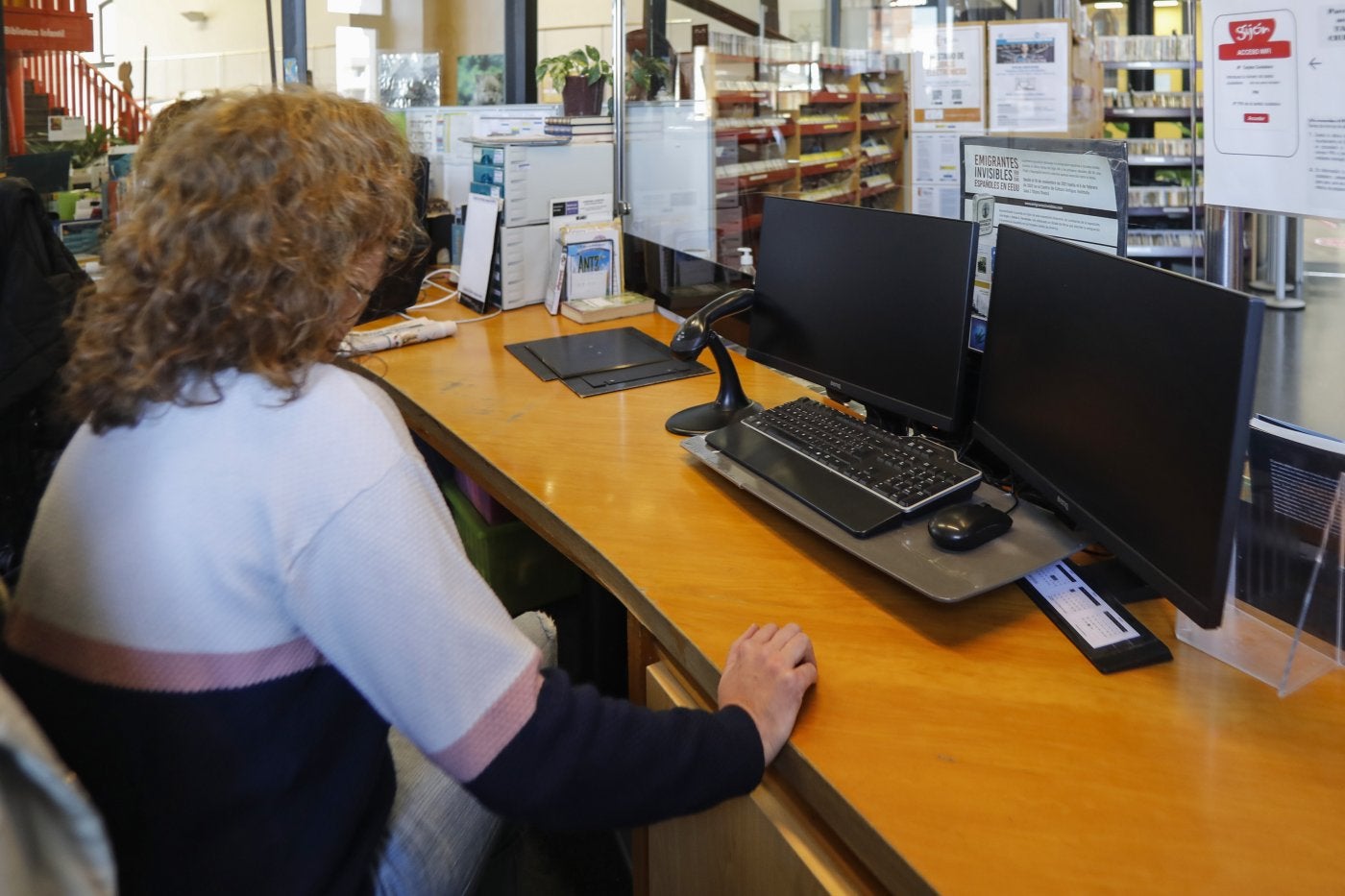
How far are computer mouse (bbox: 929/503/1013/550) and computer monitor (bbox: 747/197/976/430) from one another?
0.80 feet

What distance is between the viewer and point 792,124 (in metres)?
3.28

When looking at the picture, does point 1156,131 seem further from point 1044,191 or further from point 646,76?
point 1044,191

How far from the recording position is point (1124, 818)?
80 centimetres

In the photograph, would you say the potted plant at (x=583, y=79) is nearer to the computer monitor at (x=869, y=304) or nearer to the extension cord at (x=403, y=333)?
the extension cord at (x=403, y=333)

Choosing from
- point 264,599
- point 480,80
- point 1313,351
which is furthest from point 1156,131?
point 264,599

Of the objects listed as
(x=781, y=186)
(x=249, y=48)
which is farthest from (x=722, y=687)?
(x=249, y=48)

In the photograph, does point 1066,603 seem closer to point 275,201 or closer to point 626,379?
point 275,201

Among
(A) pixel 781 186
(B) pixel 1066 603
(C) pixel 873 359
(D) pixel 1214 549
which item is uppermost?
(A) pixel 781 186

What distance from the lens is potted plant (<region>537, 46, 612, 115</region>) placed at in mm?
2793

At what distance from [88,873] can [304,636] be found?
1.09 feet

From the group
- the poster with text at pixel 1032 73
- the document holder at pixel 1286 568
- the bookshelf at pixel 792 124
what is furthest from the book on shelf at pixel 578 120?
the document holder at pixel 1286 568

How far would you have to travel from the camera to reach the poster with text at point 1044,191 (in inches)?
52.2

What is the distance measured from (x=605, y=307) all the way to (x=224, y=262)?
1.68 meters

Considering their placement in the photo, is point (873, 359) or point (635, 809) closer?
point (635, 809)
